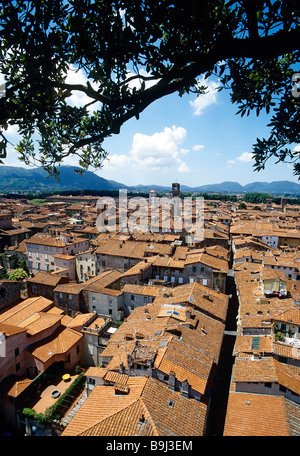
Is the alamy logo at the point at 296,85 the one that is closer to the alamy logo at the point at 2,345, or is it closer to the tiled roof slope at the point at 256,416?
the tiled roof slope at the point at 256,416

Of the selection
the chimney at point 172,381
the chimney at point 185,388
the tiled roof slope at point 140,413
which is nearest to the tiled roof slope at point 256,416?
the tiled roof slope at point 140,413

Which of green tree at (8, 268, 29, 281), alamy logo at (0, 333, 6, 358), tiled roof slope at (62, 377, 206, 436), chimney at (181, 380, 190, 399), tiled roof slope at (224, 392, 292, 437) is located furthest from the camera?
green tree at (8, 268, 29, 281)

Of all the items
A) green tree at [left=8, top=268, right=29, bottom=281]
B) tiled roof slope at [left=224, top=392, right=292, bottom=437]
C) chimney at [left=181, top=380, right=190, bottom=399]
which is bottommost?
tiled roof slope at [left=224, top=392, right=292, bottom=437]

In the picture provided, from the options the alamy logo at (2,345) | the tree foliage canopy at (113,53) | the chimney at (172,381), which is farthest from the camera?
the alamy logo at (2,345)

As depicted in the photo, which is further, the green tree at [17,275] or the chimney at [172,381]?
the green tree at [17,275]

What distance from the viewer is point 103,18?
535 centimetres

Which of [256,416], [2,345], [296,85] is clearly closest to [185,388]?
[256,416]

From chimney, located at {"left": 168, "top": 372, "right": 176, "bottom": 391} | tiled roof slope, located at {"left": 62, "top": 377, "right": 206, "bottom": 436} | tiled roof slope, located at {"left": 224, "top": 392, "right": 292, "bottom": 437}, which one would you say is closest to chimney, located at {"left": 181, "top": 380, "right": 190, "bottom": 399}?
tiled roof slope, located at {"left": 62, "top": 377, "right": 206, "bottom": 436}

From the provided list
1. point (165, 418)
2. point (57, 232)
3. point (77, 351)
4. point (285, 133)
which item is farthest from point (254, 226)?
point (285, 133)

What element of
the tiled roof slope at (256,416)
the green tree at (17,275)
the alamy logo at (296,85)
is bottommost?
the tiled roof slope at (256,416)

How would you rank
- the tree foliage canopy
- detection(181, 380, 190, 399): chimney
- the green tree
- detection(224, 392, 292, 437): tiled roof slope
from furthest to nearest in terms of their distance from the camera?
the green tree
detection(181, 380, 190, 399): chimney
detection(224, 392, 292, 437): tiled roof slope
the tree foliage canopy

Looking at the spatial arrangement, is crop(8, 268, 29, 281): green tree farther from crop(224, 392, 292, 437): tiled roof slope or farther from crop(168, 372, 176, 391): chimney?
crop(224, 392, 292, 437): tiled roof slope

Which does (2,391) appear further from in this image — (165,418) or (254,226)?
(254,226)

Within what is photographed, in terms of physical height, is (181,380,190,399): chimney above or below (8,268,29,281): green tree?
above
